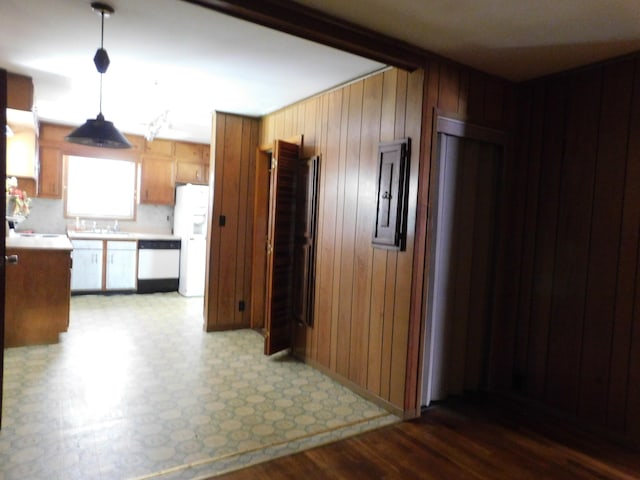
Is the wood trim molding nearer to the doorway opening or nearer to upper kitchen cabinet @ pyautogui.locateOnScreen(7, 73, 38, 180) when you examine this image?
the doorway opening

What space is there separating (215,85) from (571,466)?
11.6ft

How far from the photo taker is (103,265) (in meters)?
5.99

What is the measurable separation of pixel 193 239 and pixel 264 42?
3976 millimetres

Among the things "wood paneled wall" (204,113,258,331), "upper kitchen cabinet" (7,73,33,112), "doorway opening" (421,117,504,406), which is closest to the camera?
"doorway opening" (421,117,504,406)

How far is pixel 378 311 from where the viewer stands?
295 cm

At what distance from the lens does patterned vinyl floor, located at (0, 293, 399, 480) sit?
2129mm

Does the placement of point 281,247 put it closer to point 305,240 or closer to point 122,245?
point 305,240

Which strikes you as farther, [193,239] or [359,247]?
[193,239]

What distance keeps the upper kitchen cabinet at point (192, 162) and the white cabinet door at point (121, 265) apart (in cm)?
133

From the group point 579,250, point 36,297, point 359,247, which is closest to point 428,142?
point 359,247

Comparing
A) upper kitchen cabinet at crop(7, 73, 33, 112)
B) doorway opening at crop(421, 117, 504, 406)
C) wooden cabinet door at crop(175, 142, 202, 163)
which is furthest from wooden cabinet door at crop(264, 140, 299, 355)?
wooden cabinet door at crop(175, 142, 202, 163)

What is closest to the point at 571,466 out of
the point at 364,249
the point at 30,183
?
the point at 364,249

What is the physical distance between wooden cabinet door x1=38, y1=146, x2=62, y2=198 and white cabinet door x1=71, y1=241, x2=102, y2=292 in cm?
89

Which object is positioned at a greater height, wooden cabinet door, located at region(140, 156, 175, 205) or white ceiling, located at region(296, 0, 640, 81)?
white ceiling, located at region(296, 0, 640, 81)
